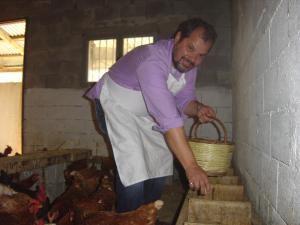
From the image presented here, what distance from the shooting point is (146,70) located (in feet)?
5.50

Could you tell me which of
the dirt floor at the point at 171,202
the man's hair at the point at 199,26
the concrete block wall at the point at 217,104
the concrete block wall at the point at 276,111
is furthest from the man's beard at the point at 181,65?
the concrete block wall at the point at 217,104

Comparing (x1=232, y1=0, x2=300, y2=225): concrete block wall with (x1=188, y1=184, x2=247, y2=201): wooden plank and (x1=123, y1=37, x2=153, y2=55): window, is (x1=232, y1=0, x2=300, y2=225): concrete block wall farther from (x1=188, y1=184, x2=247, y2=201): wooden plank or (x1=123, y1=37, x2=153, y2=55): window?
(x1=123, y1=37, x2=153, y2=55): window

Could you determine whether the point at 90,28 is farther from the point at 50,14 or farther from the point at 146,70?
the point at 146,70

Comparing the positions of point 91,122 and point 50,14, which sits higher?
point 50,14

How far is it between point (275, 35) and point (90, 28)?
3.94 meters

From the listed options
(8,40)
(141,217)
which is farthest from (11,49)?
(141,217)

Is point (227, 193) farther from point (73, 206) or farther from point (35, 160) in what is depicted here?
point (35, 160)

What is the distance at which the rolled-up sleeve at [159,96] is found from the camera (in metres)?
1.56

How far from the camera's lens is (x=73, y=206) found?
2.44 meters

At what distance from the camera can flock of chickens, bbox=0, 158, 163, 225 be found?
1.68 metres

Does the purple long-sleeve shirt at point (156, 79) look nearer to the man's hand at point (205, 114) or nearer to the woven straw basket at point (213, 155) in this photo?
the man's hand at point (205, 114)

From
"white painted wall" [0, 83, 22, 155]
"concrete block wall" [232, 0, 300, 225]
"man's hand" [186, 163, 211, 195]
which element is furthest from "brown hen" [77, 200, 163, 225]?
"white painted wall" [0, 83, 22, 155]

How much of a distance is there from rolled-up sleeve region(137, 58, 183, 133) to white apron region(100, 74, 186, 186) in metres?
0.41

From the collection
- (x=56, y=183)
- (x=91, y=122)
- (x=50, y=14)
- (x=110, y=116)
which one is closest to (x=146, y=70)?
(x=110, y=116)
